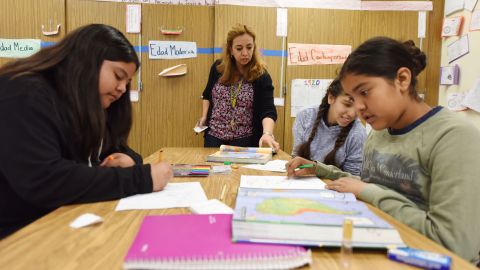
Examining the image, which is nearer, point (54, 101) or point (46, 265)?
point (46, 265)

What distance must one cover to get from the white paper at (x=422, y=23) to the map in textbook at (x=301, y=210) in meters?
2.70

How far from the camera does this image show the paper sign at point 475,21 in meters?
2.52

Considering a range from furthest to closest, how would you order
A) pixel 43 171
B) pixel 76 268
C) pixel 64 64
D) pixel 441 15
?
1. pixel 441 15
2. pixel 64 64
3. pixel 43 171
4. pixel 76 268

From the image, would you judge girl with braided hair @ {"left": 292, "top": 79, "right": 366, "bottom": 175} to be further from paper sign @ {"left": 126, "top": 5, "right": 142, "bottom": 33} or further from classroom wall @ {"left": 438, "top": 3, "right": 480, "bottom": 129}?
paper sign @ {"left": 126, "top": 5, "right": 142, "bottom": 33}

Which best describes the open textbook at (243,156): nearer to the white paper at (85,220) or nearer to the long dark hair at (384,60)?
the long dark hair at (384,60)

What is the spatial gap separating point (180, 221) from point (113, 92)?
21.3 inches

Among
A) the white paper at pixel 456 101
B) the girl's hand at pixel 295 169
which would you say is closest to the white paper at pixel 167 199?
the girl's hand at pixel 295 169

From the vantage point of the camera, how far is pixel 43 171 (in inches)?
33.5

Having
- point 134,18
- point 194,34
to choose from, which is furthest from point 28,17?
point 194,34

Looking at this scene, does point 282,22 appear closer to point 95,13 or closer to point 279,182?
point 95,13

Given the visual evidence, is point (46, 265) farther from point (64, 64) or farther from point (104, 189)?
point (64, 64)

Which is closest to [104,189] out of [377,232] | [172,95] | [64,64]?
[64,64]

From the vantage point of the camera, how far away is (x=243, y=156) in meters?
1.64

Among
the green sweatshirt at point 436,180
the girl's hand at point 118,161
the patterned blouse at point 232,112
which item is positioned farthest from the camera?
the patterned blouse at point 232,112
